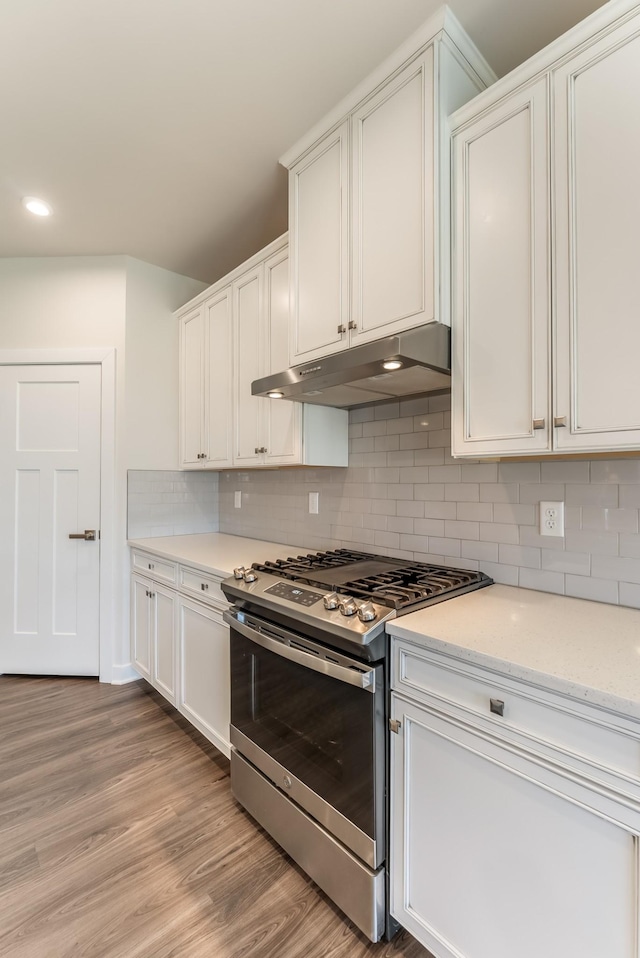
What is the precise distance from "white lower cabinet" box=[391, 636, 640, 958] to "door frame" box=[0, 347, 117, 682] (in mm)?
2340

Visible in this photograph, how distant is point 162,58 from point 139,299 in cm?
163

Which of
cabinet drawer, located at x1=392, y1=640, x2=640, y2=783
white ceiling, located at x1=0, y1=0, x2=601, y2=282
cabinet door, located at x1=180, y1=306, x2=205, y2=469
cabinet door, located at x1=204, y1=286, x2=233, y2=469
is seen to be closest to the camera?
cabinet drawer, located at x1=392, y1=640, x2=640, y2=783

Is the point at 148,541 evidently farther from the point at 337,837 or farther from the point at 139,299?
the point at 337,837

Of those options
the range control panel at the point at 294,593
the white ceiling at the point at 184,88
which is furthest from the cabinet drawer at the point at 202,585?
the white ceiling at the point at 184,88

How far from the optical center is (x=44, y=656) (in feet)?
10.0

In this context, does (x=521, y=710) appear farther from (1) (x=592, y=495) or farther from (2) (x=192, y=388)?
(2) (x=192, y=388)

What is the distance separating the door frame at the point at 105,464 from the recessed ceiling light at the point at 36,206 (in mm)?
793

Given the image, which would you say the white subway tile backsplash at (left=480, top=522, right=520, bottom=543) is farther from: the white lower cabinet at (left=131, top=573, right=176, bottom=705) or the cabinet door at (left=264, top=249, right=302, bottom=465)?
the white lower cabinet at (left=131, top=573, right=176, bottom=705)

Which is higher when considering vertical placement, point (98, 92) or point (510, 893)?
point (98, 92)

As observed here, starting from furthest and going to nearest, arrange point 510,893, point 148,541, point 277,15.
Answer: point 148,541, point 277,15, point 510,893

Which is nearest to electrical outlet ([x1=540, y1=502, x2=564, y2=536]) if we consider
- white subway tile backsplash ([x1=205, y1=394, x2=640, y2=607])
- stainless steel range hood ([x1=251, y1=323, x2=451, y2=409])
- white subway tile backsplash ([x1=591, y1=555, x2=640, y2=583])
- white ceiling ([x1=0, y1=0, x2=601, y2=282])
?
white subway tile backsplash ([x1=205, y1=394, x2=640, y2=607])

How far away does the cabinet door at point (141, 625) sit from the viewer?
2.74m

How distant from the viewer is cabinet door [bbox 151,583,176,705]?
2422mm

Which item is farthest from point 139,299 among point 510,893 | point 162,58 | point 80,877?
point 510,893
